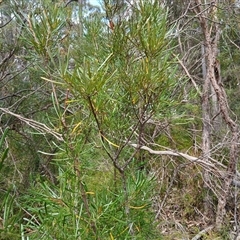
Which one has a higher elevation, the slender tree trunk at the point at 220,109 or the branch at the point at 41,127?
the branch at the point at 41,127

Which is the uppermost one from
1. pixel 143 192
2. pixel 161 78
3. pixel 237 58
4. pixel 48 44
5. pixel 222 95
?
pixel 48 44

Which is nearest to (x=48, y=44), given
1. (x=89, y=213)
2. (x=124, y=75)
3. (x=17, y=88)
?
(x=124, y=75)

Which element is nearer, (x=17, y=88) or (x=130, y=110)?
(x=130, y=110)

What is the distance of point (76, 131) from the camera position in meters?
0.64

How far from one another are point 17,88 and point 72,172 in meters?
1.63

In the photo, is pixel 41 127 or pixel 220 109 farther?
pixel 220 109

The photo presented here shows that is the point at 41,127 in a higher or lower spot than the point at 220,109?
higher

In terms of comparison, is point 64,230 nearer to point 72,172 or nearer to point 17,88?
point 72,172

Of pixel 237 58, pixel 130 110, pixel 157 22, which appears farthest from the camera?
pixel 237 58

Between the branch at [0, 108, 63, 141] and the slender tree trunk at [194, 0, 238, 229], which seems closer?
the branch at [0, 108, 63, 141]

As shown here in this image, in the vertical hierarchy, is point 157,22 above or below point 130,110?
above

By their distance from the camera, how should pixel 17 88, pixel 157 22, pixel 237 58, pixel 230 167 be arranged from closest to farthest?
pixel 157 22, pixel 230 167, pixel 17 88, pixel 237 58

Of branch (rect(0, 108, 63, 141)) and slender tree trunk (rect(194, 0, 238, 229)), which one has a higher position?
branch (rect(0, 108, 63, 141))

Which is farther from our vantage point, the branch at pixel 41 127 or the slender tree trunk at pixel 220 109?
the slender tree trunk at pixel 220 109
